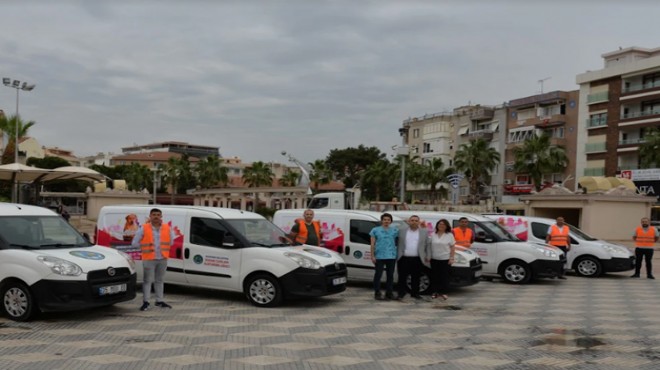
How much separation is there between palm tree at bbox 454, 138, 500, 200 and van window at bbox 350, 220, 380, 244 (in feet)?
181

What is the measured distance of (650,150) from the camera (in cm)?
5053

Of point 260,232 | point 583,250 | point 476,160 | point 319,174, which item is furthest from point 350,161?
point 260,232

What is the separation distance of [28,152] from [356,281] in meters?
91.8

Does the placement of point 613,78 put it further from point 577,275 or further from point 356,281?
point 356,281

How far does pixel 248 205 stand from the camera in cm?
7350

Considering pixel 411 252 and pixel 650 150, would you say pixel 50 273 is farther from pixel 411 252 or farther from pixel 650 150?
pixel 650 150

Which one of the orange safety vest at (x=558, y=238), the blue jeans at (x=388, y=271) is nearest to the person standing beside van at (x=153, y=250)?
the blue jeans at (x=388, y=271)

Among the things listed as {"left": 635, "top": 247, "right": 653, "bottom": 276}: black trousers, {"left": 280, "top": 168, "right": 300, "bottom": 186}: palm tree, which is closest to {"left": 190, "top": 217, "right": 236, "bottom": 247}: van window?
{"left": 635, "top": 247, "right": 653, "bottom": 276}: black trousers

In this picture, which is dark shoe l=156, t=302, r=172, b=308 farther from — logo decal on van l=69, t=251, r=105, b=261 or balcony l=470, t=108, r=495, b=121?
balcony l=470, t=108, r=495, b=121

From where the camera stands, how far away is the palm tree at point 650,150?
50219mm

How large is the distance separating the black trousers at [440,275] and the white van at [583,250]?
19.1ft

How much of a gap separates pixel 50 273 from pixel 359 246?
6417 millimetres

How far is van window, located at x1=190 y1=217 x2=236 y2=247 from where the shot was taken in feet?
35.9

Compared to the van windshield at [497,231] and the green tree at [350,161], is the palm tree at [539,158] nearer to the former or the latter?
the green tree at [350,161]
